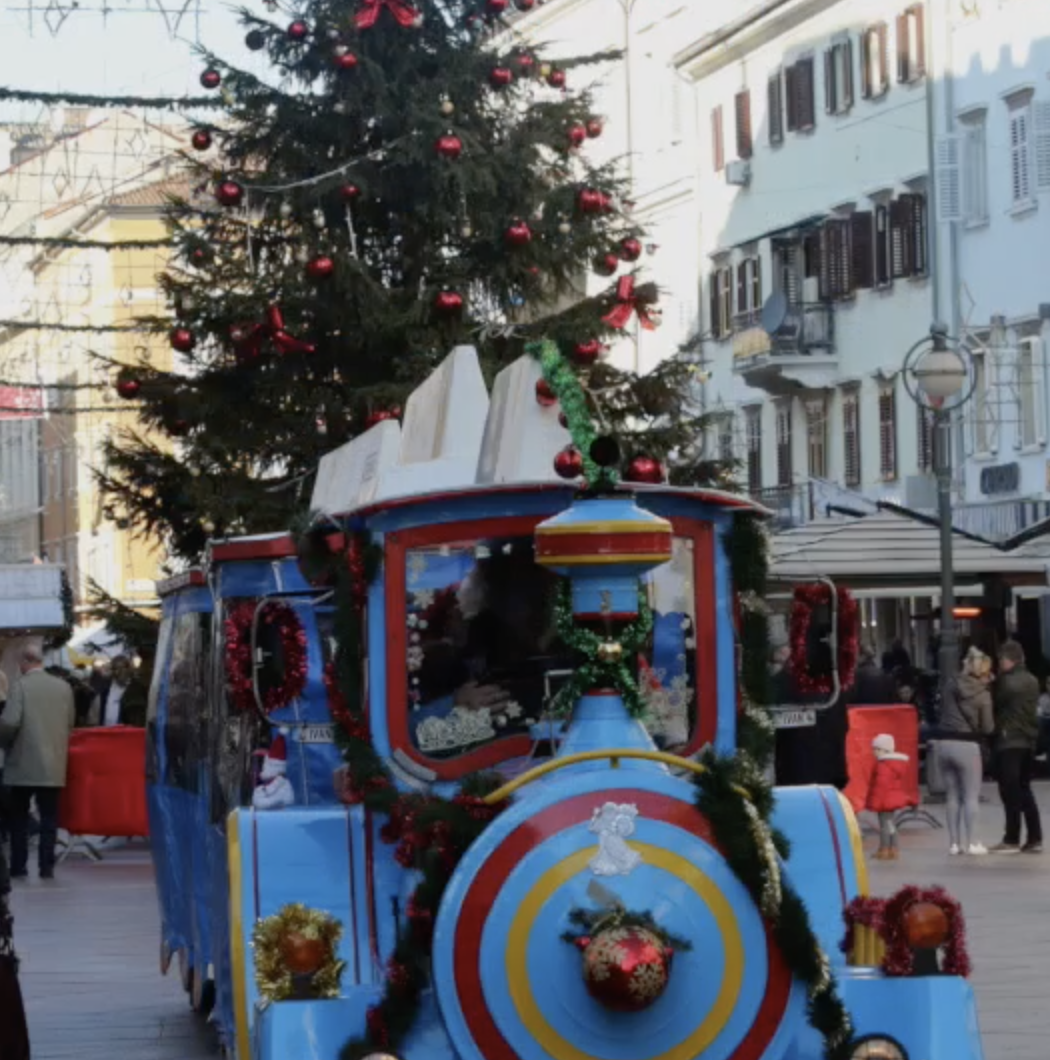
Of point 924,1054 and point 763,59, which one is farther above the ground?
point 763,59

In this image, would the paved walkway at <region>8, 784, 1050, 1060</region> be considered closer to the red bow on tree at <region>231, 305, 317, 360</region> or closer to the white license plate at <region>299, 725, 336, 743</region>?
the white license plate at <region>299, 725, 336, 743</region>

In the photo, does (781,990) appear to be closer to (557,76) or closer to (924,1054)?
(924,1054)

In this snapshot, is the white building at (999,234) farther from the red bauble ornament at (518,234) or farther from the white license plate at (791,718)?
the white license plate at (791,718)

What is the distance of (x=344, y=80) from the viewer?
86.4 feet

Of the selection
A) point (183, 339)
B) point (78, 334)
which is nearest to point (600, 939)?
point (183, 339)

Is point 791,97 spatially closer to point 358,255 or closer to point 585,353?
point 358,255

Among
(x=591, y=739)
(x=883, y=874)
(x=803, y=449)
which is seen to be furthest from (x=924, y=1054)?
(x=803, y=449)

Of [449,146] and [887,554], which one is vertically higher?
[449,146]

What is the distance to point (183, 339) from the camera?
25219mm

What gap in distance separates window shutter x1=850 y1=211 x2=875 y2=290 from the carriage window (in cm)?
4679

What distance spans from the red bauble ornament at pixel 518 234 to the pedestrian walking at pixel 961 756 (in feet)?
16.5

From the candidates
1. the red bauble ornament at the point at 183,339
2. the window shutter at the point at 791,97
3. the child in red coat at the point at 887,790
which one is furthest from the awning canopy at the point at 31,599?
the red bauble ornament at the point at 183,339

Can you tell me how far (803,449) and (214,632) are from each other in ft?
155

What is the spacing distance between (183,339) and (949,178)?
30.2 meters
